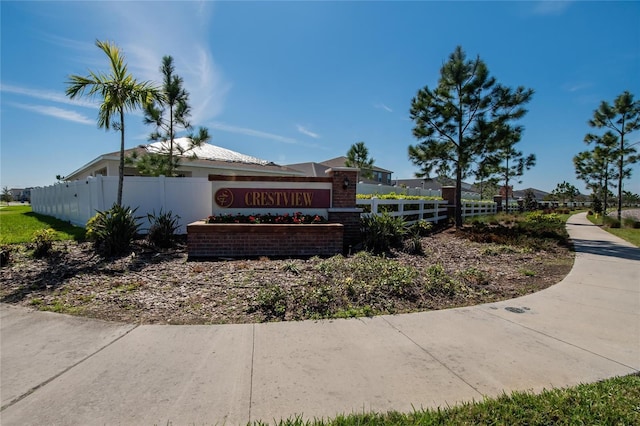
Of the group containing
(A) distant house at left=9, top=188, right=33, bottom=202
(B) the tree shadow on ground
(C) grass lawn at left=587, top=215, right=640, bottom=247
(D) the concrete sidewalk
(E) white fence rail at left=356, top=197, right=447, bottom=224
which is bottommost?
(D) the concrete sidewalk

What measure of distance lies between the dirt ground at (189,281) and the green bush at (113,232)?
0.93 ft

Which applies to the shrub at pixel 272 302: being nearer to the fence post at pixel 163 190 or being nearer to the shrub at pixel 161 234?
the shrub at pixel 161 234

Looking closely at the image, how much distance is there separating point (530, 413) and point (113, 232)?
820cm

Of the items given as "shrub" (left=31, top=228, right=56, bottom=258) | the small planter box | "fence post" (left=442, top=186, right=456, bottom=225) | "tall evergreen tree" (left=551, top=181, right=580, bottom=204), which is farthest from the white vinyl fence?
"tall evergreen tree" (left=551, top=181, right=580, bottom=204)

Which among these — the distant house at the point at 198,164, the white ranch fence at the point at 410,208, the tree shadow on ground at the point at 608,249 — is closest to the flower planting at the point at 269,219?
the white ranch fence at the point at 410,208

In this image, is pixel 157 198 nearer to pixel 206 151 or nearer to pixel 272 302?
pixel 272 302

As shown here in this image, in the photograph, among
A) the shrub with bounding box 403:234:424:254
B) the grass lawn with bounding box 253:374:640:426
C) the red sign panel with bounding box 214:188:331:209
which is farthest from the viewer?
the red sign panel with bounding box 214:188:331:209

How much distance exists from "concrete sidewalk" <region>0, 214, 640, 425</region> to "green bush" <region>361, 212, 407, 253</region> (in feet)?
13.4

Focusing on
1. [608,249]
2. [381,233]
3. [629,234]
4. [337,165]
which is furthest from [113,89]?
[337,165]

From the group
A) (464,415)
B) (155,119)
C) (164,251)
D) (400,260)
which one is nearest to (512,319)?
(464,415)

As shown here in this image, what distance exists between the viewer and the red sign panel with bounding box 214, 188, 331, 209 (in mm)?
8852

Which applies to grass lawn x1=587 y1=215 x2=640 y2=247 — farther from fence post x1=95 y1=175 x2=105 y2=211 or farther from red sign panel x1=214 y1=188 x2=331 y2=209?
fence post x1=95 y1=175 x2=105 y2=211

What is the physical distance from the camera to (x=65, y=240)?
28.9 ft

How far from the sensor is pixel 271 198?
29.3ft
